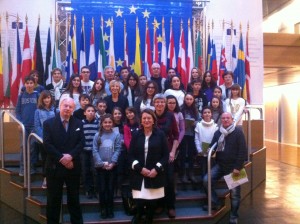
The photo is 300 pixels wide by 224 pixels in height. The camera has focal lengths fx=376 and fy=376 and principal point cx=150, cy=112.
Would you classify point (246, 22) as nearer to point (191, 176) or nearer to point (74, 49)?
point (74, 49)

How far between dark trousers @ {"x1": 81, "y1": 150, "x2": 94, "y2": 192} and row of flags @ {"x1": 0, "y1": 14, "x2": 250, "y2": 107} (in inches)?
121

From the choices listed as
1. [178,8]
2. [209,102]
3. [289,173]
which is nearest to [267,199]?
[209,102]

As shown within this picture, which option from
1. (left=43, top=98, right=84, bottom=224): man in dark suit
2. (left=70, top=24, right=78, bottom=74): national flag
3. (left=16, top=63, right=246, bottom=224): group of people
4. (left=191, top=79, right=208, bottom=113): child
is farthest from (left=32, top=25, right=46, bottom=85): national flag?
(left=43, top=98, right=84, bottom=224): man in dark suit

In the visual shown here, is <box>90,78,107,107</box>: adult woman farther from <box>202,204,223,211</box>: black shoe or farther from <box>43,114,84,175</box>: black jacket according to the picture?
<box>202,204,223,211</box>: black shoe

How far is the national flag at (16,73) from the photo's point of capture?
7.36 metres

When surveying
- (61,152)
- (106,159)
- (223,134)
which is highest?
(223,134)

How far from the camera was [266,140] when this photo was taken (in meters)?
18.6

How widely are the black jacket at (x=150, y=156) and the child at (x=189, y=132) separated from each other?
1.14 meters

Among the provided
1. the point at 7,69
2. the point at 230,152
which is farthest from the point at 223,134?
the point at 7,69

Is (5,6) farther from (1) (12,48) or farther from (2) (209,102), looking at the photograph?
(2) (209,102)

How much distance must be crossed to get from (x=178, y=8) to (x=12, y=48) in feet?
11.9

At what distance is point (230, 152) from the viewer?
15.8ft

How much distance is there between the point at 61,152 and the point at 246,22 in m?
6.02

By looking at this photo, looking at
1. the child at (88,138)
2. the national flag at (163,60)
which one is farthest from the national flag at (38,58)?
the child at (88,138)
